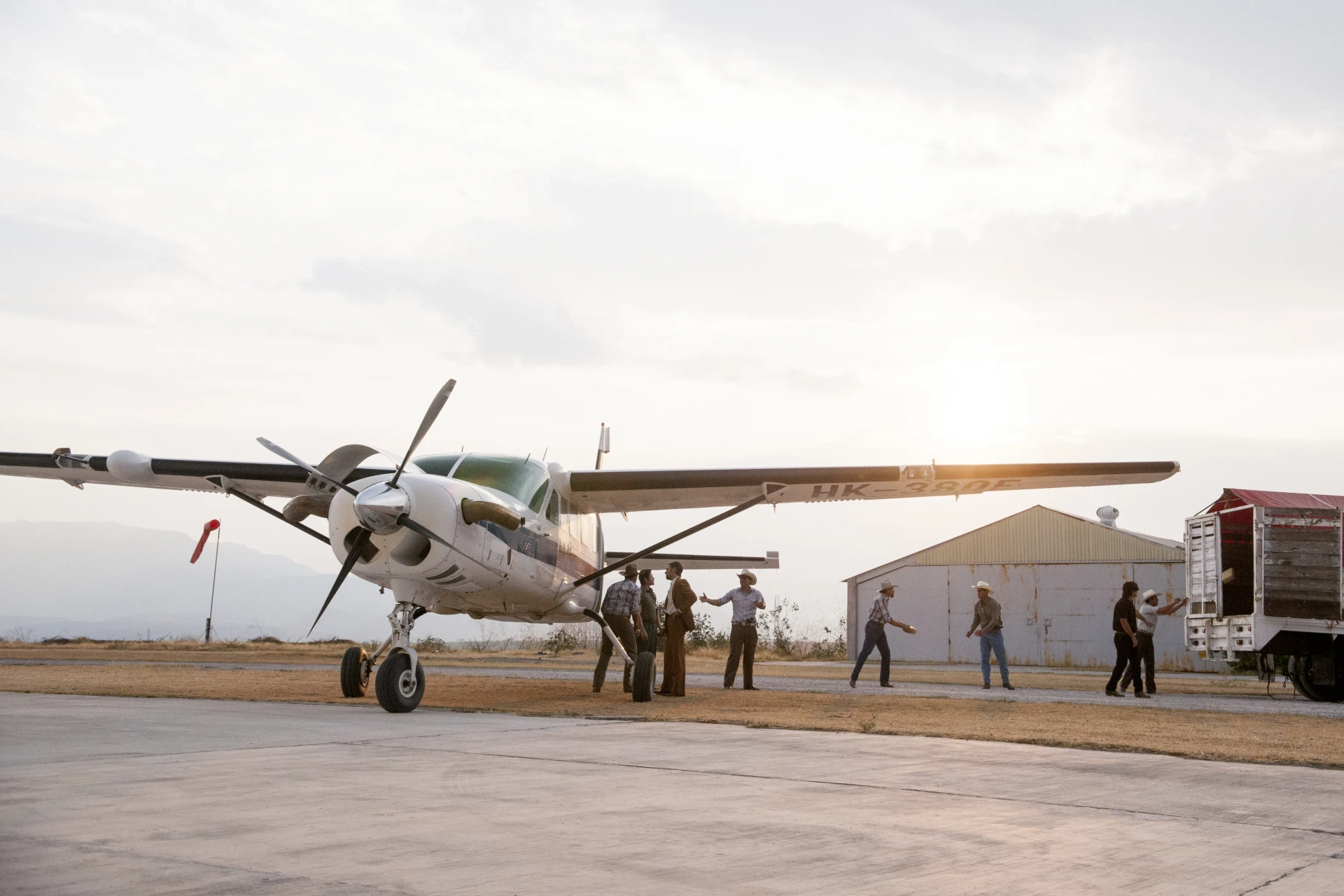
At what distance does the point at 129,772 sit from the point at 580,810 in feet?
8.61

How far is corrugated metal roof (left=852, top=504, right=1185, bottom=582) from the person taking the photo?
107ft

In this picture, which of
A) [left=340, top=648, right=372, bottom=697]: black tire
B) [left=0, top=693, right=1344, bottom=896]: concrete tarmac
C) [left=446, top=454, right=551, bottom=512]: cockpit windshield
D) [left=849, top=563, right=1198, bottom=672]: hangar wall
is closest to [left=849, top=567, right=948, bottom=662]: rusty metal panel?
[left=849, top=563, right=1198, bottom=672]: hangar wall

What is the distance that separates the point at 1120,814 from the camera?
5.39m

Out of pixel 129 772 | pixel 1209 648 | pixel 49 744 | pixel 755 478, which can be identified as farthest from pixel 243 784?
pixel 1209 648

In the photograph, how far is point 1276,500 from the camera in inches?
733

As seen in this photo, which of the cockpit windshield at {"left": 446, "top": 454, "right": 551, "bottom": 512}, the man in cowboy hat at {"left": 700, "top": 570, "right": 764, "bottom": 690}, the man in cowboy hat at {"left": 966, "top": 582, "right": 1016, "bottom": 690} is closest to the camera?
the cockpit windshield at {"left": 446, "top": 454, "right": 551, "bottom": 512}

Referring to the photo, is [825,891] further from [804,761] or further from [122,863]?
[804,761]

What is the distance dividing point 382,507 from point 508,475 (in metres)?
2.96

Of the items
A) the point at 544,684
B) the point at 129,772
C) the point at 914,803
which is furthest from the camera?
the point at 544,684

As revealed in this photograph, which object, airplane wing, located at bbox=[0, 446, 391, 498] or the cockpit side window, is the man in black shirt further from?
airplane wing, located at bbox=[0, 446, 391, 498]

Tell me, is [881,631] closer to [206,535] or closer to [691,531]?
[691,531]

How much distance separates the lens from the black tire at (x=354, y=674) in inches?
525

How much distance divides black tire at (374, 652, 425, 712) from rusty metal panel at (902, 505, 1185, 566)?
1043 inches

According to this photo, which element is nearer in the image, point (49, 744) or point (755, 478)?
point (49, 744)
